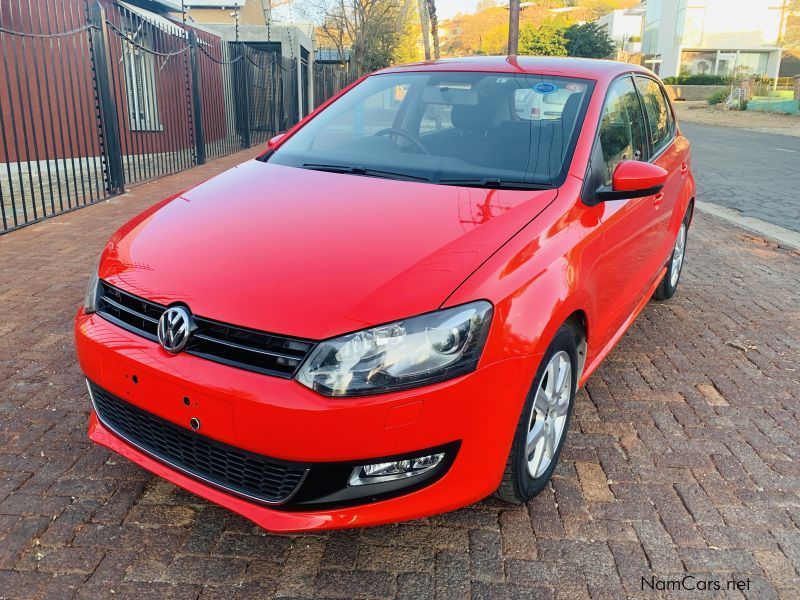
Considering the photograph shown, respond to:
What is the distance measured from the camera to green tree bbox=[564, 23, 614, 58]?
62969mm

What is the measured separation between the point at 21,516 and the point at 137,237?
113 cm

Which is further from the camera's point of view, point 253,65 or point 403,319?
point 253,65

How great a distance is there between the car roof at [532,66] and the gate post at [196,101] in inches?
345

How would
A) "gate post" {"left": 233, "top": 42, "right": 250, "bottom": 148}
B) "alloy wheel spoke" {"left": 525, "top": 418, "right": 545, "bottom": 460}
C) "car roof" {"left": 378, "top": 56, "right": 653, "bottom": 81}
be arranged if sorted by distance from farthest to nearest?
"gate post" {"left": 233, "top": 42, "right": 250, "bottom": 148}
"car roof" {"left": 378, "top": 56, "right": 653, "bottom": 81}
"alloy wheel spoke" {"left": 525, "top": 418, "right": 545, "bottom": 460}

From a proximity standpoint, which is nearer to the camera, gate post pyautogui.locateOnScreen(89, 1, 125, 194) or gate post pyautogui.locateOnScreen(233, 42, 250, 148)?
gate post pyautogui.locateOnScreen(89, 1, 125, 194)

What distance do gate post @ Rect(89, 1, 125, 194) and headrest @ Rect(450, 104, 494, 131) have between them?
610 centimetres

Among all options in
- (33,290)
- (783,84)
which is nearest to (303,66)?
(33,290)

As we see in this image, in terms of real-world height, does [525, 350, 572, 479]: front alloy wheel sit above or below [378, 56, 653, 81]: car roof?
below

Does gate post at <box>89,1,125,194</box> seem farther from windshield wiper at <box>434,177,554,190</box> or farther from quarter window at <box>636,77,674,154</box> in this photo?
windshield wiper at <box>434,177,554,190</box>

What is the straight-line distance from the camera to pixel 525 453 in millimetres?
2400

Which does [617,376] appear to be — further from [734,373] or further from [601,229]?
[601,229]

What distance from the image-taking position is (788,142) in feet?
68.3

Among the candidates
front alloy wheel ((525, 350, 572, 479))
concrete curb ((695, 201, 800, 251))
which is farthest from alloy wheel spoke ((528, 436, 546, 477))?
concrete curb ((695, 201, 800, 251))

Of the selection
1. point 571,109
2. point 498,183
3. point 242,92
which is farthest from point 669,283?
point 242,92
